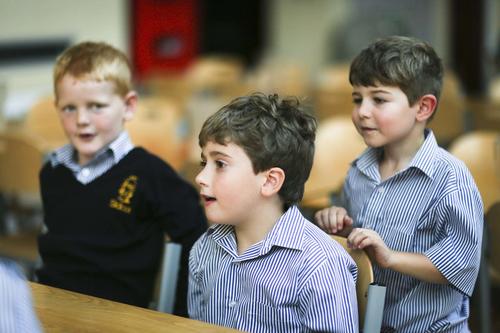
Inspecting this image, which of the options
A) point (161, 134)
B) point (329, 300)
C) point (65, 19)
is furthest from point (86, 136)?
point (65, 19)

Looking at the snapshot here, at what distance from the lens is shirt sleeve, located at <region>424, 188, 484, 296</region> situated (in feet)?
6.62

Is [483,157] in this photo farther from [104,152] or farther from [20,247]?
[20,247]

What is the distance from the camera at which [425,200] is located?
6.91 ft

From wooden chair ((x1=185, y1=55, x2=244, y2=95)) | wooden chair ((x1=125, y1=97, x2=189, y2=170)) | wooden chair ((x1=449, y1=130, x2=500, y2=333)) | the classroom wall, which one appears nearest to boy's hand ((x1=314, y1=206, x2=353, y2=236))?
wooden chair ((x1=449, y1=130, x2=500, y2=333))

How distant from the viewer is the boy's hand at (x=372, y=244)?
1.96m

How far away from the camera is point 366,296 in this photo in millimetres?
1946

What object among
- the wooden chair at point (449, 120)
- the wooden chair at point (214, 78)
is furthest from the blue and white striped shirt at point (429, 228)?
the wooden chair at point (214, 78)

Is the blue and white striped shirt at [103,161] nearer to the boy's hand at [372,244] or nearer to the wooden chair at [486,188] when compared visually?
the boy's hand at [372,244]

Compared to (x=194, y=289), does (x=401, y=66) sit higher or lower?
higher

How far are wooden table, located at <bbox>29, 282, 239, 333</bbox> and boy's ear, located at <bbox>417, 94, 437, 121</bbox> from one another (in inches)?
Answer: 33.5

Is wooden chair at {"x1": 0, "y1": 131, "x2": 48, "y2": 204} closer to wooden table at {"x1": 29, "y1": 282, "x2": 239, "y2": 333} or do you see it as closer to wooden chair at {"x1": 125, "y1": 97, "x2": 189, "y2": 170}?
wooden chair at {"x1": 125, "y1": 97, "x2": 189, "y2": 170}

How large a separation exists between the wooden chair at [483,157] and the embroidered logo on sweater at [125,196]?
1.43 meters

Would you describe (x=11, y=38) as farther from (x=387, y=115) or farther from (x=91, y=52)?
(x=387, y=115)

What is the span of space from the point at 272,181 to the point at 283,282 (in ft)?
0.77
